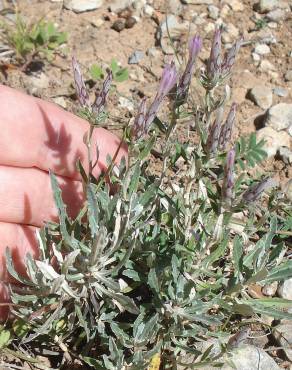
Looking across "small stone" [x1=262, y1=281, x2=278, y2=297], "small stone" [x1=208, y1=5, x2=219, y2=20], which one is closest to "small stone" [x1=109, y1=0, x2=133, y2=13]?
"small stone" [x1=208, y1=5, x2=219, y2=20]

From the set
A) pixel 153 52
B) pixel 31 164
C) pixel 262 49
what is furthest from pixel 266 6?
pixel 31 164

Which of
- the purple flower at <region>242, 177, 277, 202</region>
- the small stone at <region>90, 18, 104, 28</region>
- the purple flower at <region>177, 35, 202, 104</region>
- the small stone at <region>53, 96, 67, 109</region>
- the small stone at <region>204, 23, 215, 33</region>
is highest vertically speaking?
the purple flower at <region>177, 35, 202, 104</region>

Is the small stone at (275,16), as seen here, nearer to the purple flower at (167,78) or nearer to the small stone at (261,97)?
the small stone at (261,97)

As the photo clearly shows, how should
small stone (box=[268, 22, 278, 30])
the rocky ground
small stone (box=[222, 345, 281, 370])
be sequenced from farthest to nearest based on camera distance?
1. small stone (box=[268, 22, 278, 30])
2. the rocky ground
3. small stone (box=[222, 345, 281, 370])

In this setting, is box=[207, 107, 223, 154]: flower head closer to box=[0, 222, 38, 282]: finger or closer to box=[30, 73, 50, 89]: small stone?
box=[0, 222, 38, 282]: finger

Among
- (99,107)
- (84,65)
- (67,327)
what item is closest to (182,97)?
(99,107)

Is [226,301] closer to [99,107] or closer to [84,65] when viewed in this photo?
[99,107]

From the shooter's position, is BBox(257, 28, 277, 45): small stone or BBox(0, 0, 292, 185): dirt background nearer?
BBox(0, 0, 292, 185): dirt background
